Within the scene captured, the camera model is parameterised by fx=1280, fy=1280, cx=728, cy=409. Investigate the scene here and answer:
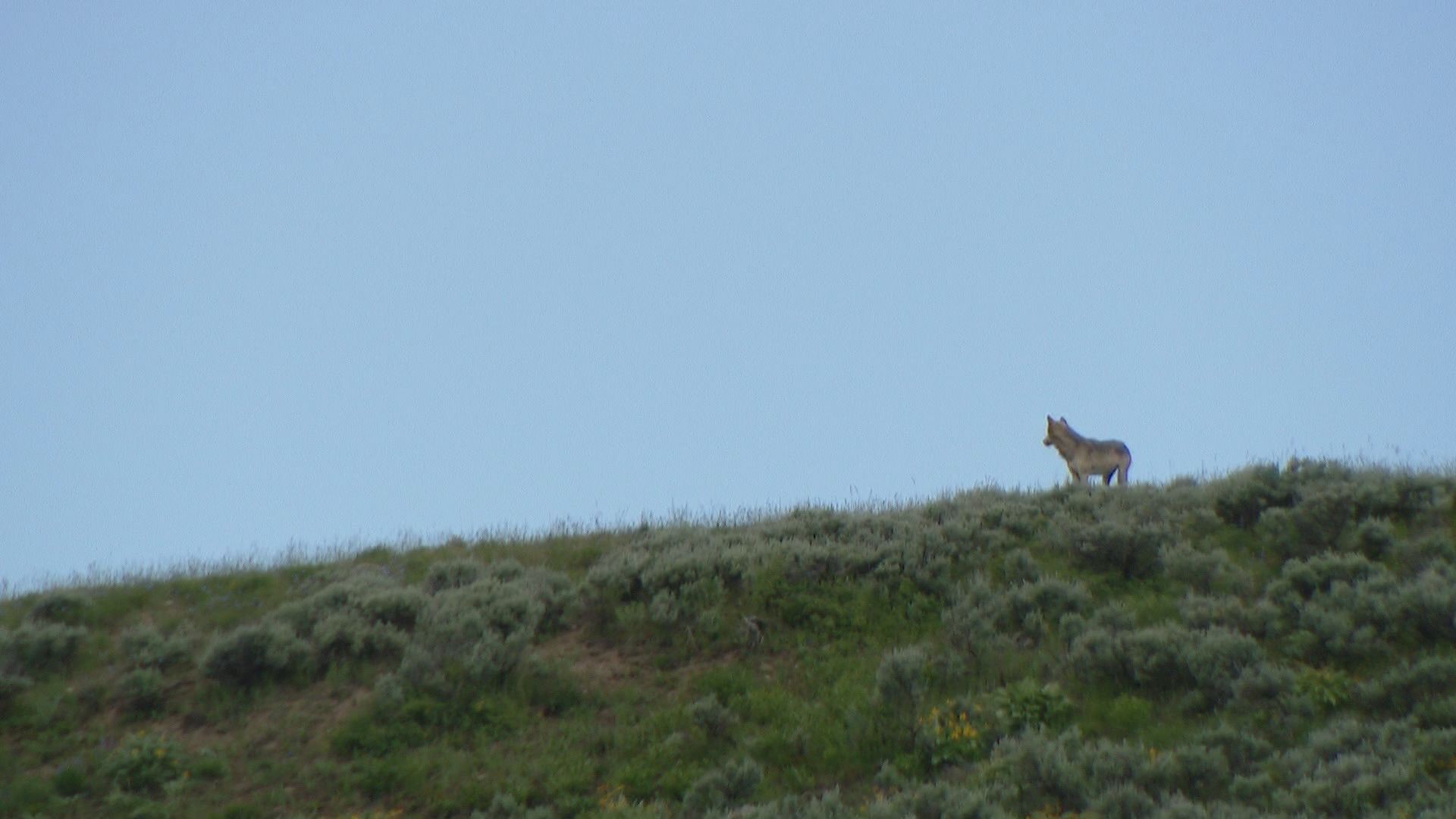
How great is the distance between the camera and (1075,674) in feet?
41.2

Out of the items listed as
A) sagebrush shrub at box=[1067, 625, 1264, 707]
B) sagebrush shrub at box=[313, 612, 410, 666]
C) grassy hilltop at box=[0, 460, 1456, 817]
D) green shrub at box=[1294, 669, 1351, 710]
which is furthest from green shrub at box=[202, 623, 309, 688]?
green shrub at box=[1294, 669, 1351, 710]

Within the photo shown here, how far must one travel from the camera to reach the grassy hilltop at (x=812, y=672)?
10891mm

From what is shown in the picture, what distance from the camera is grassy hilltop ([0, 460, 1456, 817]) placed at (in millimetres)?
10891

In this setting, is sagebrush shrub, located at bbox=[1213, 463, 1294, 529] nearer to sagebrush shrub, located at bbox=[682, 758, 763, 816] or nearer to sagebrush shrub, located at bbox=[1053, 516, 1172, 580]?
sagebrush shrub, located at bbox=[1053, 516, 1172, 580]

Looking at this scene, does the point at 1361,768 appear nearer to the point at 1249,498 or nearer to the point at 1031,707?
the point at 1031,707

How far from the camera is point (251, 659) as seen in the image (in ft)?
44.6

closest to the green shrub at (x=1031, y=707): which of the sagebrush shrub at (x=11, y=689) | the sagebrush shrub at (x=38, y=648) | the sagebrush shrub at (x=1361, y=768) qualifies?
the sagebrush shrub at (x=1361, y=768)

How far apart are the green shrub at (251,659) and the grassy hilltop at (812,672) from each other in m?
0.03

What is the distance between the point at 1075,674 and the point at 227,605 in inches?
387

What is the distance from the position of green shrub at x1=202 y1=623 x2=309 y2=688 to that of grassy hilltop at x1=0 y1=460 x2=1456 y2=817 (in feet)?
0.11

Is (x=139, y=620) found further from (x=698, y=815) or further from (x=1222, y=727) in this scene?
(x=1222, y=727)

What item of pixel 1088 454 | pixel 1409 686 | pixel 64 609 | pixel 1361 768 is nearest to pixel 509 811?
pixel 1361 768

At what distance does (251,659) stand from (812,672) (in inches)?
234

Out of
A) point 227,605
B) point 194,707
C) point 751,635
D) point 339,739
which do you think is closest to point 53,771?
point 194,707
